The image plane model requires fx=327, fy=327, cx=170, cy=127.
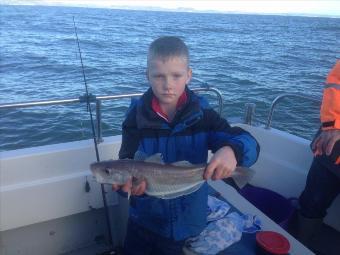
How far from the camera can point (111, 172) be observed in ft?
8.02

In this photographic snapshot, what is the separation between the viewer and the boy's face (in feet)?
8.48

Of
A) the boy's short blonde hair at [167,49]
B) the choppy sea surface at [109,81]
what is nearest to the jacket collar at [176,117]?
the boy's short blonde hair at [167,49]

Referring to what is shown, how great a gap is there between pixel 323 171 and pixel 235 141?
1.69 metres

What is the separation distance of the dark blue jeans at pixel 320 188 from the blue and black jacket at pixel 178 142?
1.42 m

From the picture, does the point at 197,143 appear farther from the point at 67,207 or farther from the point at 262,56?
the point at 262,56

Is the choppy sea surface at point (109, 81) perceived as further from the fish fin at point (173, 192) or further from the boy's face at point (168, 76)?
the fish fin at point (173, 192)

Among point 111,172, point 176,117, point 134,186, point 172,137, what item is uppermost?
point 176,117

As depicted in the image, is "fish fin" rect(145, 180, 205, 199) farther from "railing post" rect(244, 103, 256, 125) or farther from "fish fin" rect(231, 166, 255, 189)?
"railing post" rect(244, 103, 256, 125)

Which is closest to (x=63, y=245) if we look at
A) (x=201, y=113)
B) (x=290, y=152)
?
(x=201, y=113)

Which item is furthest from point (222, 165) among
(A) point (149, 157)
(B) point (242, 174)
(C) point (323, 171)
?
(C) point (323, 171)

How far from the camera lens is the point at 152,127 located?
8.70 feet

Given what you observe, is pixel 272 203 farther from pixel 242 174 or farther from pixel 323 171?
pixel 242 174

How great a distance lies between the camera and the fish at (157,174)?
8.04ft

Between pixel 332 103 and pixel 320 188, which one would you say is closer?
pixel 332 103
